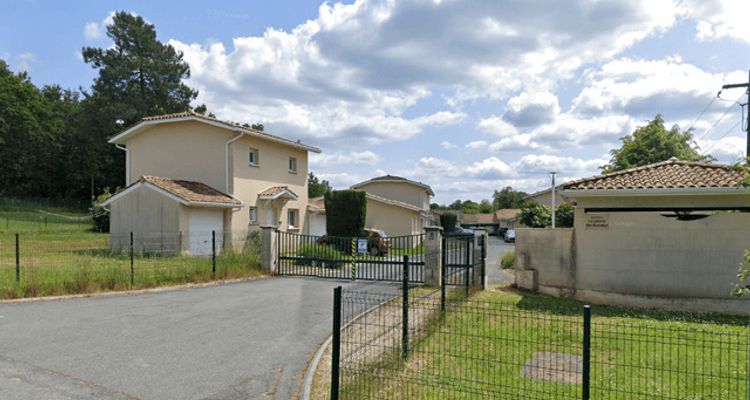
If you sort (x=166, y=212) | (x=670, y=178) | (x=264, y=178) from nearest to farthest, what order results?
(x=670, y=178), (x=166, y=212), (x=264, y=178)

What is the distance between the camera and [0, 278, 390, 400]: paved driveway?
5840 mm

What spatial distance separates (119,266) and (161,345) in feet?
22.4

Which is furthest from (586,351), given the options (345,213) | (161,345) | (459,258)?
(345,213)

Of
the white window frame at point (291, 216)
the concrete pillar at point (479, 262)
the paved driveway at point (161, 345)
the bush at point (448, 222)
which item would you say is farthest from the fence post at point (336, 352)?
the bush at point (448, 222)

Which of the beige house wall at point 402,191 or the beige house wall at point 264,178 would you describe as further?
the beige house wall at point 402,191

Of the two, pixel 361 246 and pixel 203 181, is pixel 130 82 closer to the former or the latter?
pixel 203 181

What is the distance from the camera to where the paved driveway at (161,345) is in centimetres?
584

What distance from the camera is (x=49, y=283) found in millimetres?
12008

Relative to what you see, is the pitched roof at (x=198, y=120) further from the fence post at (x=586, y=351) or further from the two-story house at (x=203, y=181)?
the fence post at (x=586, y=351)

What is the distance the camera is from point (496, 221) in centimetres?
8219

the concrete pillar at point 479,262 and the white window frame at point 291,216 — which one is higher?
the white window frame at point 291,216

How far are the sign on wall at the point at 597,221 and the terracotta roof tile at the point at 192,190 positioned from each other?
47.1ft

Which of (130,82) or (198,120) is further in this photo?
(130,82)

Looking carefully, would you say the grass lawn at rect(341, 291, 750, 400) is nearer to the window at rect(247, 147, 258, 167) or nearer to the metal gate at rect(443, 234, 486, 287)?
the metal gate at rect(443, 234, 486, 287)
